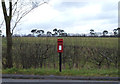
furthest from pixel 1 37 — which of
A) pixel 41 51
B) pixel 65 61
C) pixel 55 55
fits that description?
pixel 65 61

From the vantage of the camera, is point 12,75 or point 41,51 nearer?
point 12,75

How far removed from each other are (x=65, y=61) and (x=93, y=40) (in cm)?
212

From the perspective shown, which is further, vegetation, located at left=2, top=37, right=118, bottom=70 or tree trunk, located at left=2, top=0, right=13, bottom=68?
vegetation, located at left=2, top=37, right=118, bottom=70

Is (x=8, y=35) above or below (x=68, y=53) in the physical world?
above

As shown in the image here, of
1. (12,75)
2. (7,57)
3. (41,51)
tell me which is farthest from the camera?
(41,51)

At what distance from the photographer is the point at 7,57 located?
9.25 meters

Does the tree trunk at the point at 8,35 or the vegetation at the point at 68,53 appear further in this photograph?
the vegetation at the point at 68,53

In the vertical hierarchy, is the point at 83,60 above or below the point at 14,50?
below

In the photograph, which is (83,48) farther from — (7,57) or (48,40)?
(7,57)

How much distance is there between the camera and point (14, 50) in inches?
386

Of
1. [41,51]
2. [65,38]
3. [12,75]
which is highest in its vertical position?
[65,38]

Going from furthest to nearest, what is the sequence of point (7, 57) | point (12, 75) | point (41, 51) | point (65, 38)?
point (65, 38)
point (41, 51)
point (7, 57)
point (12, 75)

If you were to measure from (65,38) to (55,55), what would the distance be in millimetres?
1201

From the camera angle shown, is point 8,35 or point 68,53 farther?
point 68,53
